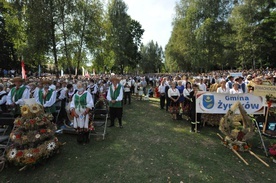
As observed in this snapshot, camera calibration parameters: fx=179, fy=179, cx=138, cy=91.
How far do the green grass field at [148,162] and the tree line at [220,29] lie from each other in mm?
24597

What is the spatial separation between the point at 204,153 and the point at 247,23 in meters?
34.6

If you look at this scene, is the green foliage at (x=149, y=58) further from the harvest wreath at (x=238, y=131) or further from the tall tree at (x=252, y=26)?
the harvest wreath at (x=238, y=131)

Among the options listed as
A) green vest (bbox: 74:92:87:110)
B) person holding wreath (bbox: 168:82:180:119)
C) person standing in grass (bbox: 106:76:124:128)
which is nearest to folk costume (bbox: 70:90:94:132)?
green vest (bbox: 74:92:87:110)

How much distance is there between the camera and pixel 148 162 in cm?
470

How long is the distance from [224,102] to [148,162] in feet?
12.8

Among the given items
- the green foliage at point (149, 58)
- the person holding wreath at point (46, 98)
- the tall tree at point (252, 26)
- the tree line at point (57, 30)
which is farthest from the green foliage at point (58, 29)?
the green foliage at point (149, 58)

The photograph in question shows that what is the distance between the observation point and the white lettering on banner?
6512 millimetres

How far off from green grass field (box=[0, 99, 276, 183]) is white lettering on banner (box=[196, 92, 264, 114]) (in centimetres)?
98

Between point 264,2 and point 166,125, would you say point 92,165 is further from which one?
point 264,2

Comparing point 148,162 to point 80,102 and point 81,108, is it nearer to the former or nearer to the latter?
point 81,108

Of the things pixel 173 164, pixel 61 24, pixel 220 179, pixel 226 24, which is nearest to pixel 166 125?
pixel 173 164

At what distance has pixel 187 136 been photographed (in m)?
6.54

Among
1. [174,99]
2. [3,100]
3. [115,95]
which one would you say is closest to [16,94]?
[3,100]

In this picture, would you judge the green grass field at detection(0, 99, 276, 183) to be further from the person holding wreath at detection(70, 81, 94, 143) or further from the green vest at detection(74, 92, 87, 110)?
the green vest at detection(74, 92, 87, 110)
